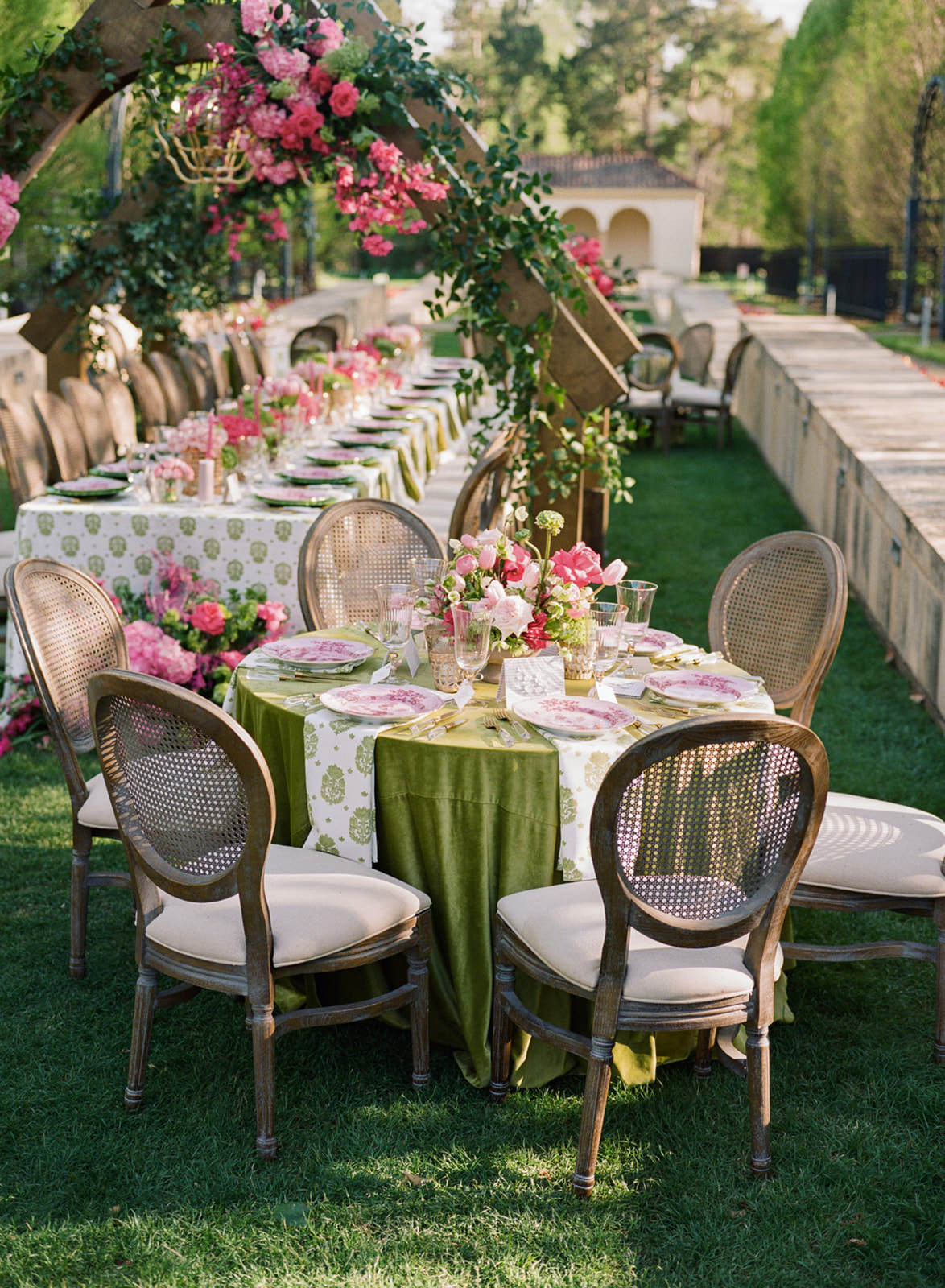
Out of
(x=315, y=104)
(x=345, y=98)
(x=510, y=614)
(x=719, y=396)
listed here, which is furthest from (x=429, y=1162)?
(x=719, y=396)

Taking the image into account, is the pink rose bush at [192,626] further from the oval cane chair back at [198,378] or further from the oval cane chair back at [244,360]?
the oval cane chair back at [244,360]

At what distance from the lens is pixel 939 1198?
8.82ft

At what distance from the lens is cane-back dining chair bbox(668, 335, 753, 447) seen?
1272 centimetres

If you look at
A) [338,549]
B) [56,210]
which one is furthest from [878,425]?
[56,210]

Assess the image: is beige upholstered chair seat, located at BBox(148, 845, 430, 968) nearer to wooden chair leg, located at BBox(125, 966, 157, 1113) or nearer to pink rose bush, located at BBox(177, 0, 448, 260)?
wooden chair leg, located at BBox(125, 966, 157, 1113)

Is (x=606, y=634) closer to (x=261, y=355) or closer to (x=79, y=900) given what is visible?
(x=79, y=900)

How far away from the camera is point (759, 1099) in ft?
9.00

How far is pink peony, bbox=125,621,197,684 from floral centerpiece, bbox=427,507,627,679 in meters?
1.93

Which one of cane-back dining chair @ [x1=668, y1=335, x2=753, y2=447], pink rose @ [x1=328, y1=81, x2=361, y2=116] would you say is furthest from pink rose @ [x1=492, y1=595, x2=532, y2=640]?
cane-back dining chair @ [x1=668, y1=335, x2=753, y2=447]

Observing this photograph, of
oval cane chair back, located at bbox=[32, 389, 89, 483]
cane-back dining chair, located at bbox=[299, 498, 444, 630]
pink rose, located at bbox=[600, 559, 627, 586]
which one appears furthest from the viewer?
oval cane chair back, located at bbox=[32, 389, 89, 483]

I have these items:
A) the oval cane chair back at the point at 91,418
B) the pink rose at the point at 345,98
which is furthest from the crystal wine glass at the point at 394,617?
the oval cane chair back at the point at 91,418

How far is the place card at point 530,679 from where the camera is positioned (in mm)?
3189

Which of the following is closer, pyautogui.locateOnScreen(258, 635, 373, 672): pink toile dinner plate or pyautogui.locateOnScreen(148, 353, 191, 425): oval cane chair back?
pyautogui.locateOnScreen(258, 635, 373, 672): pink toile dinner plate

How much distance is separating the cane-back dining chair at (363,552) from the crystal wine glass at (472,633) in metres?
1.21
